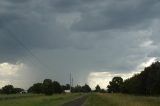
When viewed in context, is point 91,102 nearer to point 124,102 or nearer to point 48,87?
point 124,102

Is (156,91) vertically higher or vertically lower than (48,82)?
lower

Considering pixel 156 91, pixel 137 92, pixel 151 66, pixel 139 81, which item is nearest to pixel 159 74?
pixel 156 91

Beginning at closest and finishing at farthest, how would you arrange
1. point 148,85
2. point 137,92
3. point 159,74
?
point 159,74, point 148,85, point 137,92

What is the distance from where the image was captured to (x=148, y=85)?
359 ft

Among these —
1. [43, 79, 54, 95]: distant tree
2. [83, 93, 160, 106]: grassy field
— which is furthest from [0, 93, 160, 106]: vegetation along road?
[43, 79, 54, 95]: distant tree

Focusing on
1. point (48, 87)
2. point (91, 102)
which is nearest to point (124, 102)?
point (91, 102)

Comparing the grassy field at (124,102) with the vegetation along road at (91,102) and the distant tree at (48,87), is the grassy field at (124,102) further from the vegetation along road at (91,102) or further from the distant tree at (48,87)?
the distant tree at (48,87)

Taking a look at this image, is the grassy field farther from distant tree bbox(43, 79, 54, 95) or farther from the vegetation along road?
distant tree bbox(43, 79, 54, 95)

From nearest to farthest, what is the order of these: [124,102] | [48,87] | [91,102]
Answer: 1. [124,102]
2. [91,102]
3. [48,87]

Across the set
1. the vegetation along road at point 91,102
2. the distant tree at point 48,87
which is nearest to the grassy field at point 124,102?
the vegetation along road at point 91,102

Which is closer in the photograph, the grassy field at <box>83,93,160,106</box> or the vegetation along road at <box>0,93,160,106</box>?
the grassy field at <box>83,93,160,106</box>

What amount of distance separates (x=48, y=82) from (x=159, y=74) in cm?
10487

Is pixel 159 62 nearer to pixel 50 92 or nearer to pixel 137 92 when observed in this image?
pixel 137 92

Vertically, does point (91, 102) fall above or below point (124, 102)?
above
